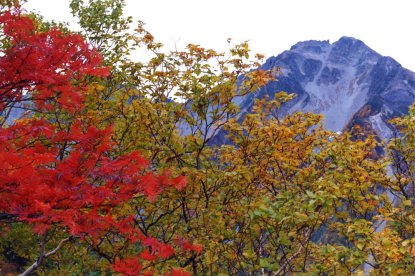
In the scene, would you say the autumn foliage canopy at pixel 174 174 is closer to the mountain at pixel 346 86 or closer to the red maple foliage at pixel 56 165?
the red maple foliage at pixel 56 165

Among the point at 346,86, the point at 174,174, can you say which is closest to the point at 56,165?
the point at 174,174

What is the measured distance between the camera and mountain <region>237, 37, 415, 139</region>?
14362cm

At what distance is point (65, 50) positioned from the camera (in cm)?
607

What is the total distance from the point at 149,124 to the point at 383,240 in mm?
4757

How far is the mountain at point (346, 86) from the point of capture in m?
144

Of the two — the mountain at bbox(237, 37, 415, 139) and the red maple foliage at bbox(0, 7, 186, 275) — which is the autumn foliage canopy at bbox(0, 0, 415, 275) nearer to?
the red maple foliage at bbox(0, 7, 186, 275)

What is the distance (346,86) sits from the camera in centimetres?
17688

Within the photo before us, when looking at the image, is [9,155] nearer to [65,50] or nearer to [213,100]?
[65,50]

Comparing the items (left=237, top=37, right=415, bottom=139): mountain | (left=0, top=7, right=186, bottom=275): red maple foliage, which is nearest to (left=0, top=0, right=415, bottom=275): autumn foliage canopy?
(left=0, top=7, right=186, bottom=275): red maple foliage

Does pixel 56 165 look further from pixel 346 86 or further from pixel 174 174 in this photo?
pixel 346 86

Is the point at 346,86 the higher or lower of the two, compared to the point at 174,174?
higher

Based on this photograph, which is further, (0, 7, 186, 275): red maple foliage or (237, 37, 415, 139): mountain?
(237, 37, 415, 139): mountain

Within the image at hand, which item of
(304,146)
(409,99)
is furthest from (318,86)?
(304,146)

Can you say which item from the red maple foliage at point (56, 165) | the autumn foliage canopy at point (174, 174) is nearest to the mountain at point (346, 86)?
the autumn foliage canopy at point (174, 174)
